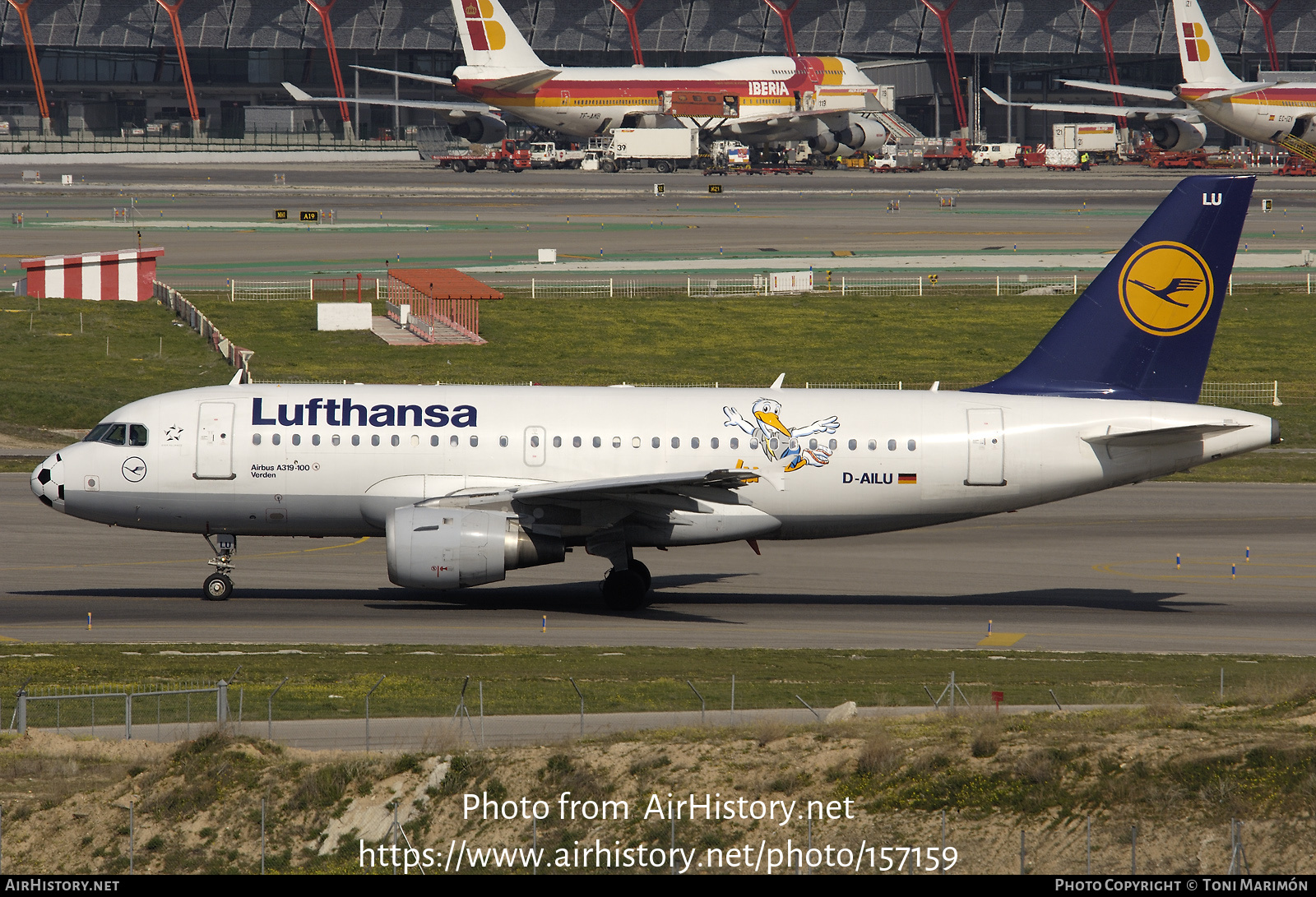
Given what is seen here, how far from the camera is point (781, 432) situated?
36406mm

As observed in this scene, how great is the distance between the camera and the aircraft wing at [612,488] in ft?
110

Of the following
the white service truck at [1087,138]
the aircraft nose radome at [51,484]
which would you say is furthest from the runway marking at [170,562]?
the white service truck at [1087,138]

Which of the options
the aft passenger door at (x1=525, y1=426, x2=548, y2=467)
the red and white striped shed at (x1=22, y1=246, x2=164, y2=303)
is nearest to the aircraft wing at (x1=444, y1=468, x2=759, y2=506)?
the aft passenger door at (x1=525, y1=426, x2=548, y2=467)

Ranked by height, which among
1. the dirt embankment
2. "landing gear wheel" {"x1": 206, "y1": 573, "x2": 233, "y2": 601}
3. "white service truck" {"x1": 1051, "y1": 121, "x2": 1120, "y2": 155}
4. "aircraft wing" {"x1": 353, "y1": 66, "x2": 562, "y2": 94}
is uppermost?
"aircraft wing" {"x1": 353, "y1": 66, "x2": 562, "y2": 94}

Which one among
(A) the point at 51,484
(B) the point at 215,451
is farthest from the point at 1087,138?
(A) the point at 51,484

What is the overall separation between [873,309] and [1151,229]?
46.8 m

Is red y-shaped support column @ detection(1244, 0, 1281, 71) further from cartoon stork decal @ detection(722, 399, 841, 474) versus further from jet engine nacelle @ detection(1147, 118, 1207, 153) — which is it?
cartoon stork decal @ detection(722, 399, 841, 474)

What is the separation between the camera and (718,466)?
3616 centimetres

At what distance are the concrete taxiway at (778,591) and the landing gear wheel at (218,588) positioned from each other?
36cm

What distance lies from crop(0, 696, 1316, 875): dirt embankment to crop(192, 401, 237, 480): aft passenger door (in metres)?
14.6

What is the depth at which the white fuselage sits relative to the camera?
35750 mm

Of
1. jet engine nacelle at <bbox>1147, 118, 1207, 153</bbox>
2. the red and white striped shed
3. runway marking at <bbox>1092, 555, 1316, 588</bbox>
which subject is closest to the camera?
runway marking at <bbox>1092, 555, 1316, 588</bbox>
